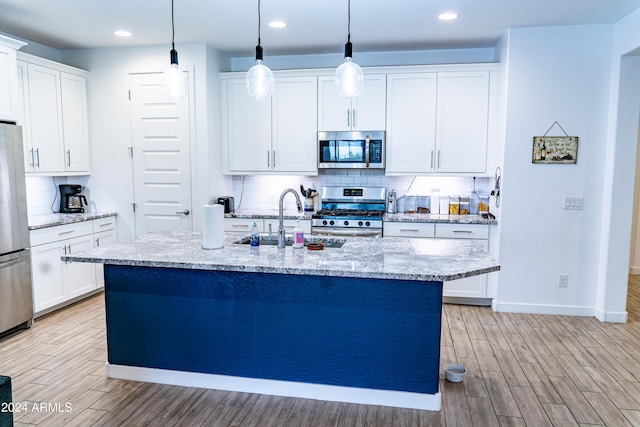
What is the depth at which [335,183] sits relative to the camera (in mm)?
5297

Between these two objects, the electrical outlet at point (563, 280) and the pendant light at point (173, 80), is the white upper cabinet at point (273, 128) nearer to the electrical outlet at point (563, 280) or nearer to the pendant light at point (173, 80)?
the pendant light at point (173, 80)

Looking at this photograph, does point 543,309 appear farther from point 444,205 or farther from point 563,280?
point 444,205

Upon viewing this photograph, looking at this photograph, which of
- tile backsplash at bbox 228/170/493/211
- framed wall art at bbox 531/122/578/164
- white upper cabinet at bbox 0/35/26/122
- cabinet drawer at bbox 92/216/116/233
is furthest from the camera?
tile backsplash at bbox 228/170/493/211

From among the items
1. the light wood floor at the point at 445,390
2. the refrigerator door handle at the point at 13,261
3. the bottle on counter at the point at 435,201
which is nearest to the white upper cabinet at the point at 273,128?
the bottle on counter at the point at 435,201

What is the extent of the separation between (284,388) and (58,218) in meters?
3.06

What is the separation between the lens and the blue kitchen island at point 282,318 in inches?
104

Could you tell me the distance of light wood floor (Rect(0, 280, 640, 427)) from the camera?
8.59 ft

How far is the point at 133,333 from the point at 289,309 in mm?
1083

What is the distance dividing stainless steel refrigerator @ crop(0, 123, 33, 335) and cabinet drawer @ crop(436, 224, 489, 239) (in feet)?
12.3

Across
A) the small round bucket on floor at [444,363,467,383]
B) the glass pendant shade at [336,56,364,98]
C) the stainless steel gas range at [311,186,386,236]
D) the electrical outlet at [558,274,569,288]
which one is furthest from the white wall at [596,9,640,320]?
the glass pendant shade at [336,56,364,98]

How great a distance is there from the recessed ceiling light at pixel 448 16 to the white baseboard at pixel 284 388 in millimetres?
2980

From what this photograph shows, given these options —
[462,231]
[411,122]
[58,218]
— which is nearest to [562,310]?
[462,231]

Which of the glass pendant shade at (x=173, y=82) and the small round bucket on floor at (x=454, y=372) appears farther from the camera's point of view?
the small round bucket on floor at (x=454, y=372)

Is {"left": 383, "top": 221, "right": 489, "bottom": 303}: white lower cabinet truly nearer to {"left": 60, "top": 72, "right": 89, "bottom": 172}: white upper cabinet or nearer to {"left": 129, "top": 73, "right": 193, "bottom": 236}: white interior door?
{"left": 129, "top": 73, "right": 193, "bottom": 236}: white interior door
